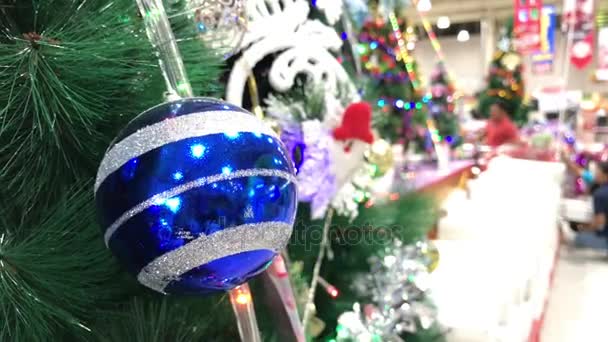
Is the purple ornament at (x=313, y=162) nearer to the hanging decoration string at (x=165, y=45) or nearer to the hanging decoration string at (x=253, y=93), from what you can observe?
the hanging decoration string at (x=253, y=93)

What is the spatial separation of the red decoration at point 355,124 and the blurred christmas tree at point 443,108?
10.8 ft

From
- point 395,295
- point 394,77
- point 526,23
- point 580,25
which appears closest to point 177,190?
point 395,295

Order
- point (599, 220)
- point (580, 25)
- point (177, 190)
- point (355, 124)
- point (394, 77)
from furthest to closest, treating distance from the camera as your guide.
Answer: point (580, 25) → point (599, 220) → point (394, 77) → point (355, 124) → point (177, 190)

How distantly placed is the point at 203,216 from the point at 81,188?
0.68ft

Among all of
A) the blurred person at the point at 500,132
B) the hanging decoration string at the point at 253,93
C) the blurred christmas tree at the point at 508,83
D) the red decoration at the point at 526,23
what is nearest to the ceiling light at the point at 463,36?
the red decoration at the point at 526,23

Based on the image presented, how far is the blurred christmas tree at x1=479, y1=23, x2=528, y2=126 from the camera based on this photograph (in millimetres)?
5062

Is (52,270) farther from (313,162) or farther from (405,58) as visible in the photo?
(405,58)

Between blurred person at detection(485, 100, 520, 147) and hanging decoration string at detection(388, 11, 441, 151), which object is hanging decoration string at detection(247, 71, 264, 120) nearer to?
hanging decoration string at detection(388, 11, 441, 151)

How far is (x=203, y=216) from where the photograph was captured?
34 centimetres

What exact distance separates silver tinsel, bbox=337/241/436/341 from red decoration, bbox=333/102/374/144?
0.26 metres

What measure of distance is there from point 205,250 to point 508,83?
209 inches

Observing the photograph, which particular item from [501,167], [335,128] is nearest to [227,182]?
[335,128]

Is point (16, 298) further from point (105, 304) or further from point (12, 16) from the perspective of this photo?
point (12, 16)

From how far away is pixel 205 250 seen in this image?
0.35 metres
